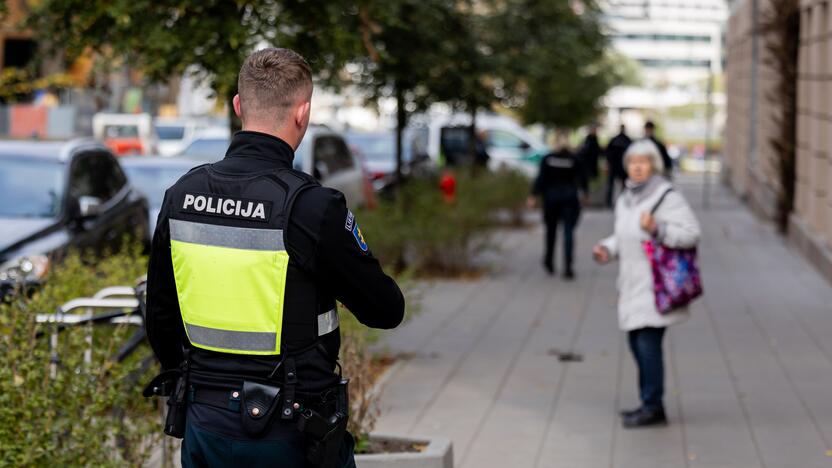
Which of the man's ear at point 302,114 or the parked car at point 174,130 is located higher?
the man's ear at point 302,114

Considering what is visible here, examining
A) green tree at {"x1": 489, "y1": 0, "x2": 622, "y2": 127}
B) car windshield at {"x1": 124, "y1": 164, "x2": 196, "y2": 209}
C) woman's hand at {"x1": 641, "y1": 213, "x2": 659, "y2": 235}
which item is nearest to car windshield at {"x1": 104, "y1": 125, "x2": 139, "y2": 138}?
green tree at {"x1": 489, "y1": 0, "x2": 622, "y2": 127}

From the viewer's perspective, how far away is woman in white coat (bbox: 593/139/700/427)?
8.01 meters

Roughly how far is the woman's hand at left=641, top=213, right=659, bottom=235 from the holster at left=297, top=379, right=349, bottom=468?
4420 mm

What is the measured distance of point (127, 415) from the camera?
20.6ft

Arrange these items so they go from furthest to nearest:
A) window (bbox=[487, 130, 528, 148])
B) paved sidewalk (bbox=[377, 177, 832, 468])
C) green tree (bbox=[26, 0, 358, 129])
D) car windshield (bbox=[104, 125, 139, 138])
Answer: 1. car windshield (bbox=[104, 125, 139, 138])
2. window (bbox=[487, 130, 528, 148])
3. green tree (bbox=[26, 0, 358, 129])
4. paved sidewalk (bbox=[377, 177, 832, 468])

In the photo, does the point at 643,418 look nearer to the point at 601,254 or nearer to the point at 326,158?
the point at 601,254

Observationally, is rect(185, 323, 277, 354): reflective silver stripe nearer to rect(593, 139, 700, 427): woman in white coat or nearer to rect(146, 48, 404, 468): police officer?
rect(146, 48, 404, 468): police officer

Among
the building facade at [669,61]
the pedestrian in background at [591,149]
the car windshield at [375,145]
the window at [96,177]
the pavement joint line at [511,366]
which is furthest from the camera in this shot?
the building facade at [669,61]

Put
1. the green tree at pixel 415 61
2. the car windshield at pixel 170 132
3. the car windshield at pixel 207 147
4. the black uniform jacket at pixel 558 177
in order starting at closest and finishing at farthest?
1. the green tree at pixel 415 61
2. the black uniform jacket at pixel 558 177
3. the car windshield at pixel 207 147
4. the car windshield at pixel 170 132

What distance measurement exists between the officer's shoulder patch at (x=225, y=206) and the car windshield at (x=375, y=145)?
887 inches

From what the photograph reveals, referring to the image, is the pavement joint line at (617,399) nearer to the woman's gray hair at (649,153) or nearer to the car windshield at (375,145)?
the woman's gray hair at (649,153)

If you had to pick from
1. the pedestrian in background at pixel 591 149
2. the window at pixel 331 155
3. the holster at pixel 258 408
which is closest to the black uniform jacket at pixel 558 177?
the window at pixel 331 155

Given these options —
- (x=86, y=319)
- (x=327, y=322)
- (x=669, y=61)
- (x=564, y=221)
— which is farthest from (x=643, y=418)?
(x=669, y=61)

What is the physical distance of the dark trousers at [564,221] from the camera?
1602cm
